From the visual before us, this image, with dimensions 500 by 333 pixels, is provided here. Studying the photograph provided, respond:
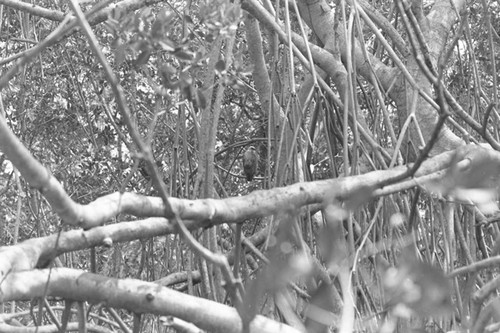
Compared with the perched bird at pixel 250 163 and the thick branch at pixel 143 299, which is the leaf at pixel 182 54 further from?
the perched bird at pixel 250 163

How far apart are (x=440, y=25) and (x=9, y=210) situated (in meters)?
2.18

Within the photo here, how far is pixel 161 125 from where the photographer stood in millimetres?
3570

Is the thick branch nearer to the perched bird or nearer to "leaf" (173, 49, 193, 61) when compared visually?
"leaf" (173, 49, 193, 61)

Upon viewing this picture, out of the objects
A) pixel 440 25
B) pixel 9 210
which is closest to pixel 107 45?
pixel 9 210

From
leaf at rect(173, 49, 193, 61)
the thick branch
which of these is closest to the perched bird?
leaf at rect(173, 49, 193, 61)

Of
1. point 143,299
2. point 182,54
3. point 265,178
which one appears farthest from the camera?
point 265,178

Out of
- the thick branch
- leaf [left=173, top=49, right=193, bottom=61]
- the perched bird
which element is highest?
→ the perched bird

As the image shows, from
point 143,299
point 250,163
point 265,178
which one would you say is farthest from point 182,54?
point 250,163

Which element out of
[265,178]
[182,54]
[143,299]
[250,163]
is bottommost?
[143,299]

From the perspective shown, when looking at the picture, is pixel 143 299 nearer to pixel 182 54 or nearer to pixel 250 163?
pixel 182 54

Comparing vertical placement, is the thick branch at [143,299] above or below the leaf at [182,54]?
below

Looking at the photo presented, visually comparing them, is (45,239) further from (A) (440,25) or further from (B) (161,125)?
(B) (161,125)

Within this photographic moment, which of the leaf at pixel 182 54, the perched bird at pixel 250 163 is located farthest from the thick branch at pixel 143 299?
the perched bird at pixel 250 163

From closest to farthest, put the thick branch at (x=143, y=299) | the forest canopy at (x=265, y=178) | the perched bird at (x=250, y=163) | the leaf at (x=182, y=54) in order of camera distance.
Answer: the forest canopy at (x=265, y=178)
the thick branch at (x=143, y=299)
the leaf at (x=182, y=54)
the perched bird at (x=250, y=163)
